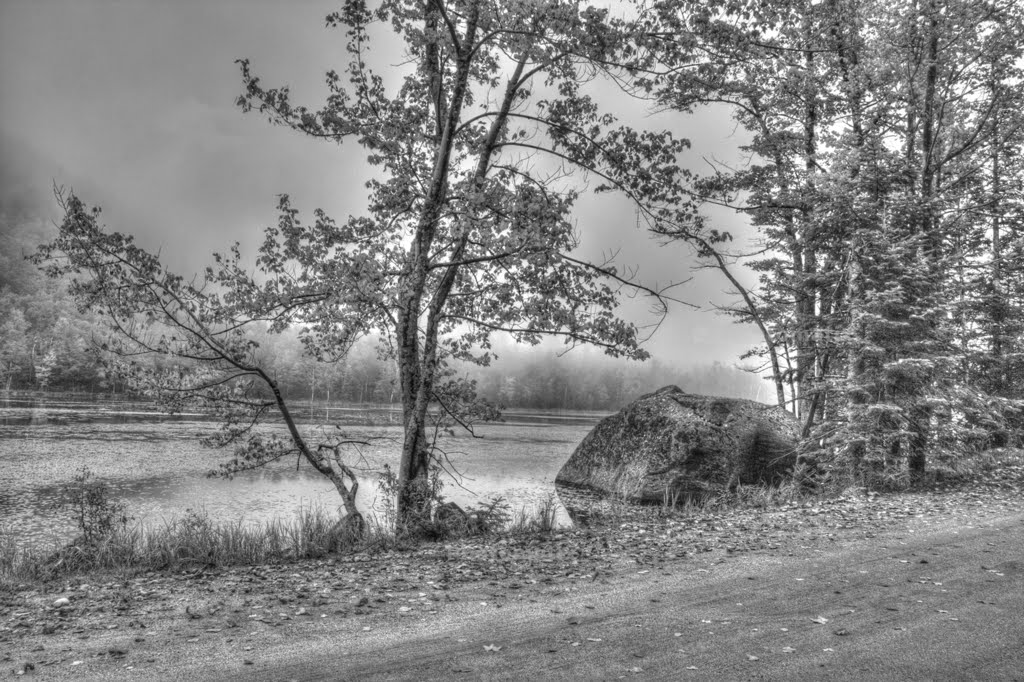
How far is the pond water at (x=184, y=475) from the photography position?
1434 centimetres

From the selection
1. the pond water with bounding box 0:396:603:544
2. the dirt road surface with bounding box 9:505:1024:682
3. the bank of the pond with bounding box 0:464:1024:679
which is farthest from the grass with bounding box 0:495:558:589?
the dirt road surface with bounding box 9:505:1024:682

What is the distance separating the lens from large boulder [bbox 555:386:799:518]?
1495cm

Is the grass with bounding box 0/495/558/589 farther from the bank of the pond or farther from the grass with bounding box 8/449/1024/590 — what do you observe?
the bank of the pond

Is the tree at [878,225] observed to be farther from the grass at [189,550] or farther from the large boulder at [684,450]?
the grass at [189,550]

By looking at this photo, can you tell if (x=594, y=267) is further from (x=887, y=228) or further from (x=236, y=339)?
(x=887, y=228)

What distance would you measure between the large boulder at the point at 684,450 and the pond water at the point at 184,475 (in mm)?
1843

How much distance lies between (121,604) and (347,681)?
3178 mm

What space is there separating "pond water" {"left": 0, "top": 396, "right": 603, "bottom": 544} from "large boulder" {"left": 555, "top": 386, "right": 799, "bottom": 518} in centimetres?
184

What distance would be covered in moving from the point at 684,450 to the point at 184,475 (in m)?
14.7

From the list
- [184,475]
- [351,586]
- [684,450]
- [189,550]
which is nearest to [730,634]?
[351,586]

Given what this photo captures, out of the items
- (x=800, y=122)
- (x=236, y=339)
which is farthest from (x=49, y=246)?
(x=800, y=122)

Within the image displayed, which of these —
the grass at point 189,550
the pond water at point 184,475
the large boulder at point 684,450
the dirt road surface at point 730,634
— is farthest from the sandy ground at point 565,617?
the large boulder at point 684,450

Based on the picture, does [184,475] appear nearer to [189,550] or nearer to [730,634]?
[189,550]

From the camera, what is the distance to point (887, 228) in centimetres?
1381
